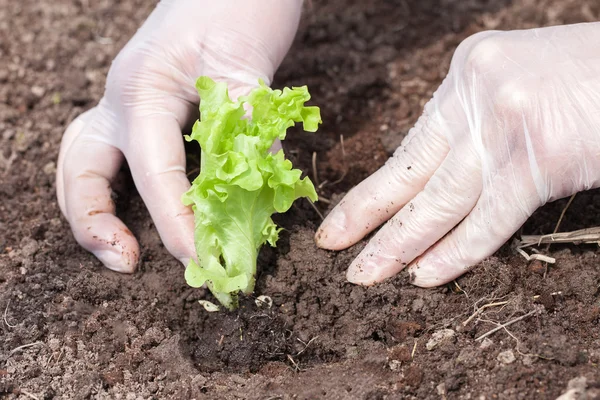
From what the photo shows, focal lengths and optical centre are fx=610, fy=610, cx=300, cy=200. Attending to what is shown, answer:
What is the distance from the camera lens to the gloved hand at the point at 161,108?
12.3ft

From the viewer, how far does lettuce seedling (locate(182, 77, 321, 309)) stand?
3146 millimetres

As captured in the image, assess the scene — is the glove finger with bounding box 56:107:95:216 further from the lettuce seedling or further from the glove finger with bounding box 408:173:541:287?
the glove finger with bounding box 408:173:541:287

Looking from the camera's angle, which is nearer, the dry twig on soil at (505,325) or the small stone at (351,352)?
the dry twig on soil at (505,325)

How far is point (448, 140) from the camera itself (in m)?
3.50

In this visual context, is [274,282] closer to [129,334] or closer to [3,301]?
[129,334]

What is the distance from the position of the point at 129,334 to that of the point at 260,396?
856 mm

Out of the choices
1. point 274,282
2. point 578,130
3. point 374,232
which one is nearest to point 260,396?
point 274,282

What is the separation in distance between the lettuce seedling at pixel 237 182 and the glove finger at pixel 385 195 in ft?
0.98

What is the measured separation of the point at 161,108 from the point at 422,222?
71.6 inches

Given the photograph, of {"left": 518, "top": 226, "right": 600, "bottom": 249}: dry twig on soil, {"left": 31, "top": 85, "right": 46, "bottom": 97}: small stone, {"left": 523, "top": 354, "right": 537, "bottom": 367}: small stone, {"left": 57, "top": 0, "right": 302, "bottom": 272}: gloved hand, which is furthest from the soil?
{"left": 31, "top": 85, "right": 46, "bottom": 97}: small stone

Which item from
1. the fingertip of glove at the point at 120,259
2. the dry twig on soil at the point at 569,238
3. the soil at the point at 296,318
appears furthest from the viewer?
the fingertip of glove at the point at 120,259

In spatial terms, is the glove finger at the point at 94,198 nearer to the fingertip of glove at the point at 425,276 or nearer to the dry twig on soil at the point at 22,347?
the dry twig on soil at the point at 22,347

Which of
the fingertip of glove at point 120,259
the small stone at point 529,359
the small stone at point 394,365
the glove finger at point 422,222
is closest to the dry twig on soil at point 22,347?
the fingertip of glove at point 120,259

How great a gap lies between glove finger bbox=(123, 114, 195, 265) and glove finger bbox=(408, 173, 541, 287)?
1379mm
